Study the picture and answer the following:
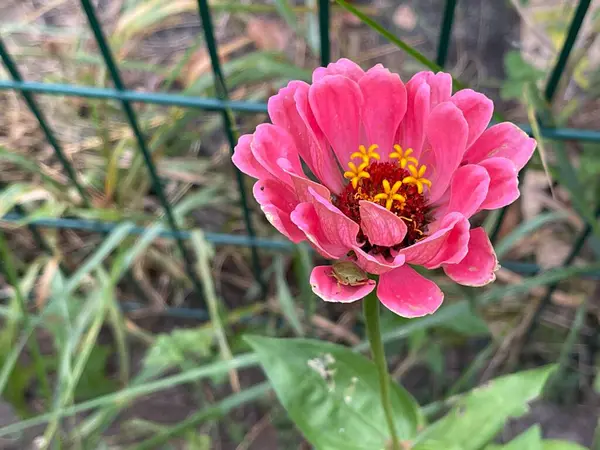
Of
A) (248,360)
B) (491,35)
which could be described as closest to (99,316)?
(248,360)

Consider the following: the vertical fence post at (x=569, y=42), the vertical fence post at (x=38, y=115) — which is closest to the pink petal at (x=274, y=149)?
the vertical fence post at (x=569, y=42)

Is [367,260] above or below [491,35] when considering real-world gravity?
above

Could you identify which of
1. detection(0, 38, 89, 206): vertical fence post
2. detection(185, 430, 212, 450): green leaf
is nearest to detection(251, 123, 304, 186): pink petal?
detection(0, 38, 89, 206): vertical fence post

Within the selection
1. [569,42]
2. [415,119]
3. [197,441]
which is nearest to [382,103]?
[415,119]

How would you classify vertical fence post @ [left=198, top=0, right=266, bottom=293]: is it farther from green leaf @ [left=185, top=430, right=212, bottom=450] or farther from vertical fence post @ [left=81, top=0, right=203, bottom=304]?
green leaf @ [left=185, top=430, right=212, bottom=450]

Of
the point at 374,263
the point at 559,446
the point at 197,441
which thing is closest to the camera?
the point at 374,263

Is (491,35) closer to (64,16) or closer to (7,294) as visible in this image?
(64,16)

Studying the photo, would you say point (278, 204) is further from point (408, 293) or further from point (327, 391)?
point (327, 391)
